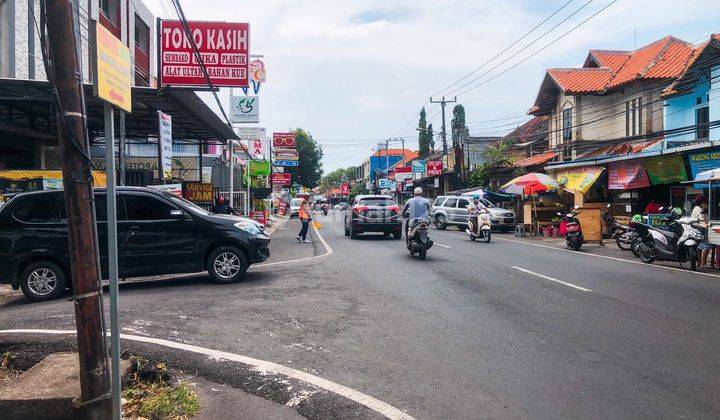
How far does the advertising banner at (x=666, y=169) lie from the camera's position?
797 inches

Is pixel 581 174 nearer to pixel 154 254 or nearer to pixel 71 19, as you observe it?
pixel 154 254

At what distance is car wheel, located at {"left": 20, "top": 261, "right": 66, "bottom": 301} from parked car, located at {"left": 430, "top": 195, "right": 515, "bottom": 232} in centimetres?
2241

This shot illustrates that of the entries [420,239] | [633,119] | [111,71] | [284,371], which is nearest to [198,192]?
[420,239]

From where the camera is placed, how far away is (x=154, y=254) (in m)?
10.0

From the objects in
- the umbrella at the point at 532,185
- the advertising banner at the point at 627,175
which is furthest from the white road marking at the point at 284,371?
the umbrella at the point at 532,185

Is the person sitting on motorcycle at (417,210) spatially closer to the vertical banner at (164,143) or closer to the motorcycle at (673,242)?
the motorcycle at (673,242)

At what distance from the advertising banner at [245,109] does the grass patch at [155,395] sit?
18.0 meters

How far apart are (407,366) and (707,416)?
2547 mm

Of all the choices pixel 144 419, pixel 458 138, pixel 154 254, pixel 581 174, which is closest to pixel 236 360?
pixel 144 419

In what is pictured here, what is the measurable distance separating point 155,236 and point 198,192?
307 inches

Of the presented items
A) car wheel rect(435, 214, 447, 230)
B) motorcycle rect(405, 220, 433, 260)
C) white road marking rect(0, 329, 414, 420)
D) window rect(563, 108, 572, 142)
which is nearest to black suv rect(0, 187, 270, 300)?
white road marking rect(0, 329, 414, 420)

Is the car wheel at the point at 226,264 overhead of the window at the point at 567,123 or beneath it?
beneath

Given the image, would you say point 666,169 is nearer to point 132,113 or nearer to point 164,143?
point 164,143

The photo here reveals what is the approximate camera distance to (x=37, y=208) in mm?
9664
